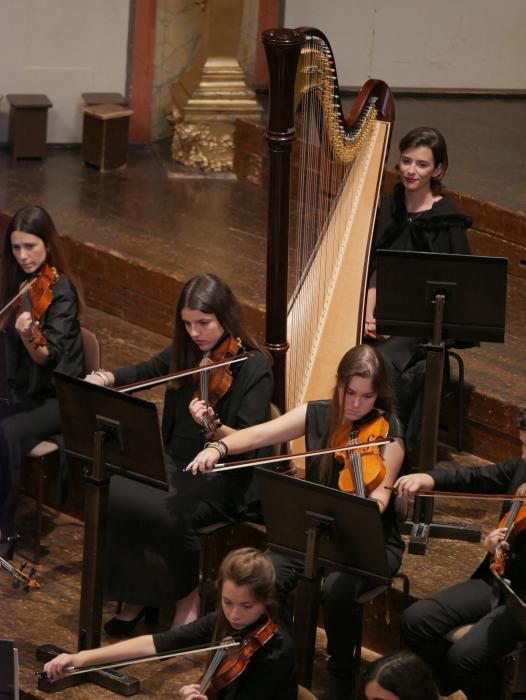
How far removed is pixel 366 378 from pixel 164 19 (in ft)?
→ 13.2

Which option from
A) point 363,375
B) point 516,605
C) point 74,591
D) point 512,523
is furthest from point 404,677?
point 74,591

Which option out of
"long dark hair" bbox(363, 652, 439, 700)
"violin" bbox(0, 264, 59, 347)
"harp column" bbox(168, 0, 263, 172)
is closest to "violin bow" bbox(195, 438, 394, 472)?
"long dark hair" bbox(363, 652, 439, 700)

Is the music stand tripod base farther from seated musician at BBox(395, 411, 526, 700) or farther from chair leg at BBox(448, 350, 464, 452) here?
chair leg at BBox(448, 350, 464, 452)

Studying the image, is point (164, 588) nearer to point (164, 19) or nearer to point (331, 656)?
point (331, 656)

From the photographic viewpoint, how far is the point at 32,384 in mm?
4930

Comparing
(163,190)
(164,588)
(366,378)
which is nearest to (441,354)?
(366,378)

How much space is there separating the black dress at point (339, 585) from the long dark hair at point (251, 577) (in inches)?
15.7

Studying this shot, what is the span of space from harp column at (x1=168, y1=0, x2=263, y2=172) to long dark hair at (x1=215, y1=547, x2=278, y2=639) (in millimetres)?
4026

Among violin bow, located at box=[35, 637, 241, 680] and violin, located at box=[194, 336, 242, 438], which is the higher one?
violin, located at box=[194, 336, 242, 438]

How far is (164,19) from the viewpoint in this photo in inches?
298

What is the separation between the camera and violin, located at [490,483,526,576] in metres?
3.78

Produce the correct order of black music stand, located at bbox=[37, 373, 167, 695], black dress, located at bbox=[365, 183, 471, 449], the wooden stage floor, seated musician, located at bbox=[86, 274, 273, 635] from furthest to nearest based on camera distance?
1. black dress, located at bbox=[365, 183, 471, 449]
2. seated musician, located at bbox=[86, 274, 273, 635]
3. the wooden stage floor
4. black music stand, located at bbox=[37, 373, 167, 695]

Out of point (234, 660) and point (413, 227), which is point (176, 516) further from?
point (413, 227)

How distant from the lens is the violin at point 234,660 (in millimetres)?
3631
